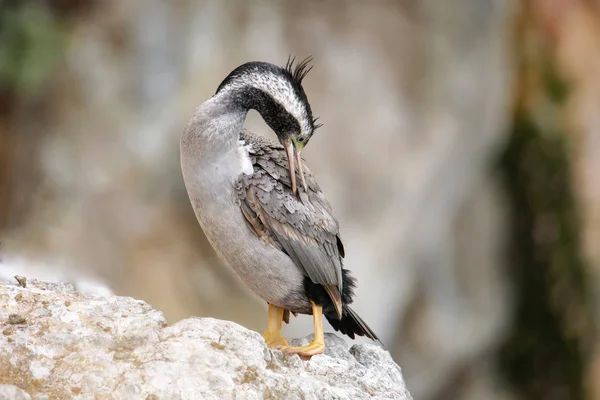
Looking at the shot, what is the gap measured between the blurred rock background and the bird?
447cm

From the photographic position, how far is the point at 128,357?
315 centimetres

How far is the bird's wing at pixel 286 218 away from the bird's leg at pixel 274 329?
0.39 meters

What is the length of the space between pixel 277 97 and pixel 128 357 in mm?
1488

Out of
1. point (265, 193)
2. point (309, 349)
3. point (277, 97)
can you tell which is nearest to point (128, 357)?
point (309, 349)

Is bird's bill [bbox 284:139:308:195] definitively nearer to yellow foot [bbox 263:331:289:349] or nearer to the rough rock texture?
yellow foot [bbox 263:331:289:349]

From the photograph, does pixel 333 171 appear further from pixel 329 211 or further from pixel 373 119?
pixel 329 211

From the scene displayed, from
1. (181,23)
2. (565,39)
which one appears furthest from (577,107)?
(181,23)

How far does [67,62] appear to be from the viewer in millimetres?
9469

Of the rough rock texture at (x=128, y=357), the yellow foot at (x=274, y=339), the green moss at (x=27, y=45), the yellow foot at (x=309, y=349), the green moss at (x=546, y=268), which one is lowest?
the rough rock texture at (x=128, y=357)

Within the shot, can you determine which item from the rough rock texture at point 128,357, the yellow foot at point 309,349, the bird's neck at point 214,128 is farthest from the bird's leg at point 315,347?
the bird's neck at point 214,128

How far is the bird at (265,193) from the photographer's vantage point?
4.04 meters

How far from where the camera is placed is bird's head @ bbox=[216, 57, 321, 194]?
402 cm

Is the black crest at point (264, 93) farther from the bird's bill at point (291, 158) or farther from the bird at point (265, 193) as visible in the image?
the bird's bill at point (291, 158)

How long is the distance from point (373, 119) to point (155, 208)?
2.76 meters
